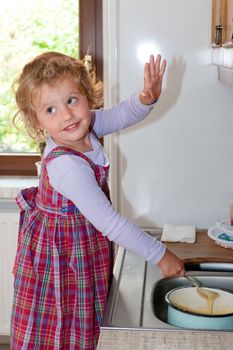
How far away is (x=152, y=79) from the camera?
1376 mm

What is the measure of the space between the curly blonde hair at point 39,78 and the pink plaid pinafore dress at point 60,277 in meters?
0.12

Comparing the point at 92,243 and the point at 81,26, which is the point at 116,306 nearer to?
the point at 92,243

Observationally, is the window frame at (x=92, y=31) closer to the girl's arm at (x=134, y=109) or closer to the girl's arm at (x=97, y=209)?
the girl's arm at (x=134, y=109)

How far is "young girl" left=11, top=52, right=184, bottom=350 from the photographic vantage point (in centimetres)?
129

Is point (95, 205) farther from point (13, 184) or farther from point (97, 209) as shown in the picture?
point (13, 184)

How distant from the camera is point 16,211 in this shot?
2.43 m

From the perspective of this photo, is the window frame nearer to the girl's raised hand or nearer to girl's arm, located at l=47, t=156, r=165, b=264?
the girl's raised hand

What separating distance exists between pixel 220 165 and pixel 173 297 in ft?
2.19

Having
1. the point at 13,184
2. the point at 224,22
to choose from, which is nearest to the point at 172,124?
the point at 224,22

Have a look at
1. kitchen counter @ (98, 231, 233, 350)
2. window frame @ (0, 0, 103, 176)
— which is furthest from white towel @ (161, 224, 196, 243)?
window frame @ (0, 0, 103, 176)

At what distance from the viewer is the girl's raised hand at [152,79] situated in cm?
136

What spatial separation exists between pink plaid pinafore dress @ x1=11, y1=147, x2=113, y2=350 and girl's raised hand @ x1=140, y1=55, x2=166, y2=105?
0.21m

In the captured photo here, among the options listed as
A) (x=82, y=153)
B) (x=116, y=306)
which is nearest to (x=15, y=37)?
(x=82, y=153)

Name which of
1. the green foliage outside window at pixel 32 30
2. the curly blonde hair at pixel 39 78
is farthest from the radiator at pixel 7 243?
the curly blonde hair at pixel 39 78
